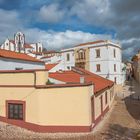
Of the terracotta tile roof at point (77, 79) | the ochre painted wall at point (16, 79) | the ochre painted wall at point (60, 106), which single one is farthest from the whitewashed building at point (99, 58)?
the ochre painted wall at point (16, 79)

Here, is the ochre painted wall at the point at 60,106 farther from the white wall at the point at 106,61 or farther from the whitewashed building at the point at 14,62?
the white wall at the point at 106,61

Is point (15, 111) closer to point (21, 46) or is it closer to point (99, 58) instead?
point (21, 46)

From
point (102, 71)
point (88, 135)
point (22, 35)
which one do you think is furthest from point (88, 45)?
point (88, 135)

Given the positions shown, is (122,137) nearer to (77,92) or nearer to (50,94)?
(77,92)

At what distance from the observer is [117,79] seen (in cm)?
5500

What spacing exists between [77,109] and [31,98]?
3631mm

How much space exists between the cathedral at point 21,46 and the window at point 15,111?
2005 centimetres

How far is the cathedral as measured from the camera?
3722 cm

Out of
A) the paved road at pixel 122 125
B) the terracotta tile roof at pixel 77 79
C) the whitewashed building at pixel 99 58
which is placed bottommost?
the paved road at pixel 122 125

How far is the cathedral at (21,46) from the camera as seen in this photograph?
37.2 metres

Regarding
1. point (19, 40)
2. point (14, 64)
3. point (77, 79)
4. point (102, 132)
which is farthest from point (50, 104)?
point (19, 40)

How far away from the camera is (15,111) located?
60.1 ft

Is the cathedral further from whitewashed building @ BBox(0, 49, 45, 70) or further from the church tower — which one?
whitewashed building @ BBox(0, 49, 45, 70)

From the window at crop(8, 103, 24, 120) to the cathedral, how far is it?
2005 centimetres
